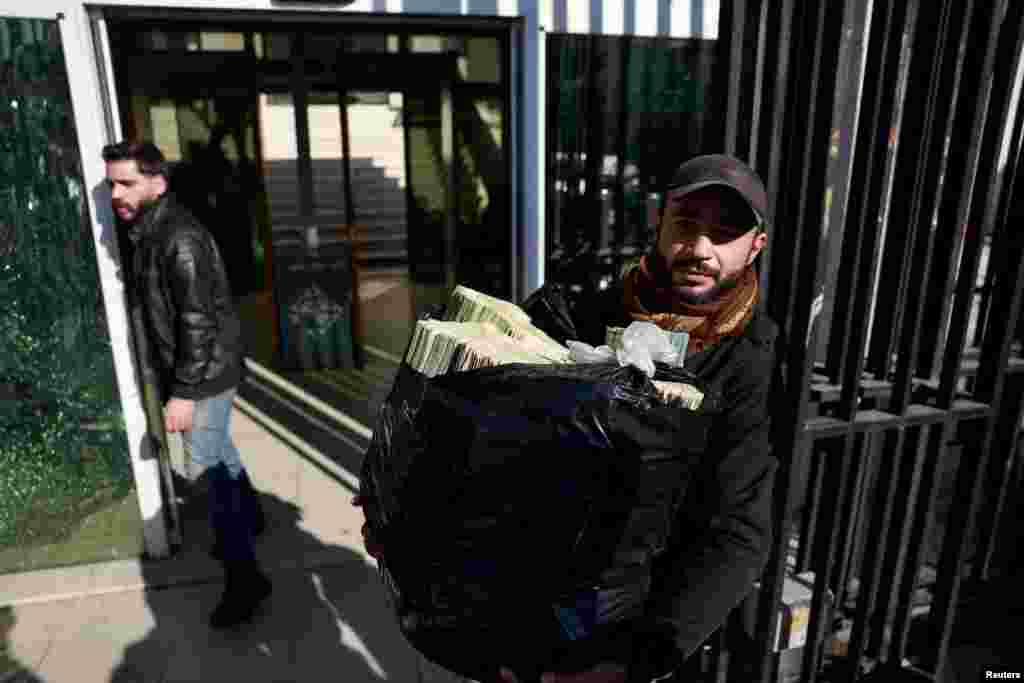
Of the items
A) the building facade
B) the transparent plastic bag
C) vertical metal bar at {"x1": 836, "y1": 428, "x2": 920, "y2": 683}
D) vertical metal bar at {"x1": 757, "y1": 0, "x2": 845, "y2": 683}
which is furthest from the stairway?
the transparent plastic bag

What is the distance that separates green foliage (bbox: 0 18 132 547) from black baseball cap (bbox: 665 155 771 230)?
2.61 metres

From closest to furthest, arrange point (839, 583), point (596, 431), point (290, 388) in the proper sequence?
point (596, 431) < point (839, 583) < point (290, 388)

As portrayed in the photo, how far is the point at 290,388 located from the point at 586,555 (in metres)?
4.87

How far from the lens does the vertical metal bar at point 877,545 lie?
210 cm

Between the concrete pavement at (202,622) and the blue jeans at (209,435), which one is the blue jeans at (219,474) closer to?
the blue jeans at (209,435)

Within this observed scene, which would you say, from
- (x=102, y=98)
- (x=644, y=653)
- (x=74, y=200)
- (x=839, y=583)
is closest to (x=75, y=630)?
(x=74, y=200)

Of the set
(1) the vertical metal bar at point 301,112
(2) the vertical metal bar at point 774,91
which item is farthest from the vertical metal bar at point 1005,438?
(1) the vertical metal bar at point 301,112

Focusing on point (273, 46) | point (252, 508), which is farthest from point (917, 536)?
point (273, 46)

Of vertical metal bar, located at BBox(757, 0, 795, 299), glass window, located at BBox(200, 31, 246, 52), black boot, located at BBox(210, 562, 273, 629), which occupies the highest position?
glass window, located at BBox(200, 31, 246, 52)

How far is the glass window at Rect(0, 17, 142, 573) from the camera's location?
107 inches

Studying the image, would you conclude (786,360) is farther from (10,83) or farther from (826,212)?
(10,83)

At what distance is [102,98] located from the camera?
9.19 ft

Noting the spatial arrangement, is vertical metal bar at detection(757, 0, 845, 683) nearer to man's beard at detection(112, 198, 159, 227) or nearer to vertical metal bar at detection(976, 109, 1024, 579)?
vertical metal bar at detection(976, 109, 1024, 579)

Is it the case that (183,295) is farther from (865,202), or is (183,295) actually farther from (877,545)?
(877,545)
